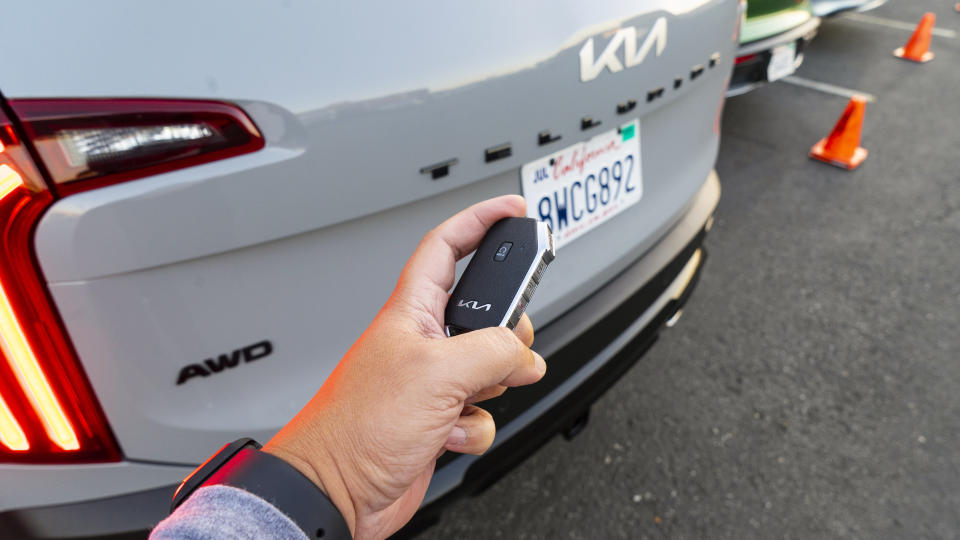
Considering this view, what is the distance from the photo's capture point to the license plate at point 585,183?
1.36 metres

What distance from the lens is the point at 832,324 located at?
2633 mm

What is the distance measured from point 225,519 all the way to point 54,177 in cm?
52

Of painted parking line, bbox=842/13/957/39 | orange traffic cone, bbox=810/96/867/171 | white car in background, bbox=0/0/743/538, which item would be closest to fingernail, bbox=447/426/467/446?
white car in background, bbox=0/0/743/538

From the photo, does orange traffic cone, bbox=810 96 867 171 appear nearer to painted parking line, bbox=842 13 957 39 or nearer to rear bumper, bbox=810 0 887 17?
rear bumper, bbox=810 0 887 17

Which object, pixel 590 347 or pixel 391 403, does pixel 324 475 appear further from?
pixel 590 347

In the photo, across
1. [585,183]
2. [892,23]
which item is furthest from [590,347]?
[892,23]

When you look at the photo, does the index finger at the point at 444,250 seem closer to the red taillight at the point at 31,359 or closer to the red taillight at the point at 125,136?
the red taillight at the point at 125,136

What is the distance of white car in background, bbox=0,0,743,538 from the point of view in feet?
2.80

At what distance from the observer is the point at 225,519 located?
0.67m

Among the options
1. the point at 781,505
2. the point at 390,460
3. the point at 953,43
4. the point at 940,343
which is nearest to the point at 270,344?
the point at 390,460

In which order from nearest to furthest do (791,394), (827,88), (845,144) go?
A: (791,394) → (845,144) → (827,88)

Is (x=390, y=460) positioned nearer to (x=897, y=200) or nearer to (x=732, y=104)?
(x=897, y=200)

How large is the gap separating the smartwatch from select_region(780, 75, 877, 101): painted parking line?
5394 mm

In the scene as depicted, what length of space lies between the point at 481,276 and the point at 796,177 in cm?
348
